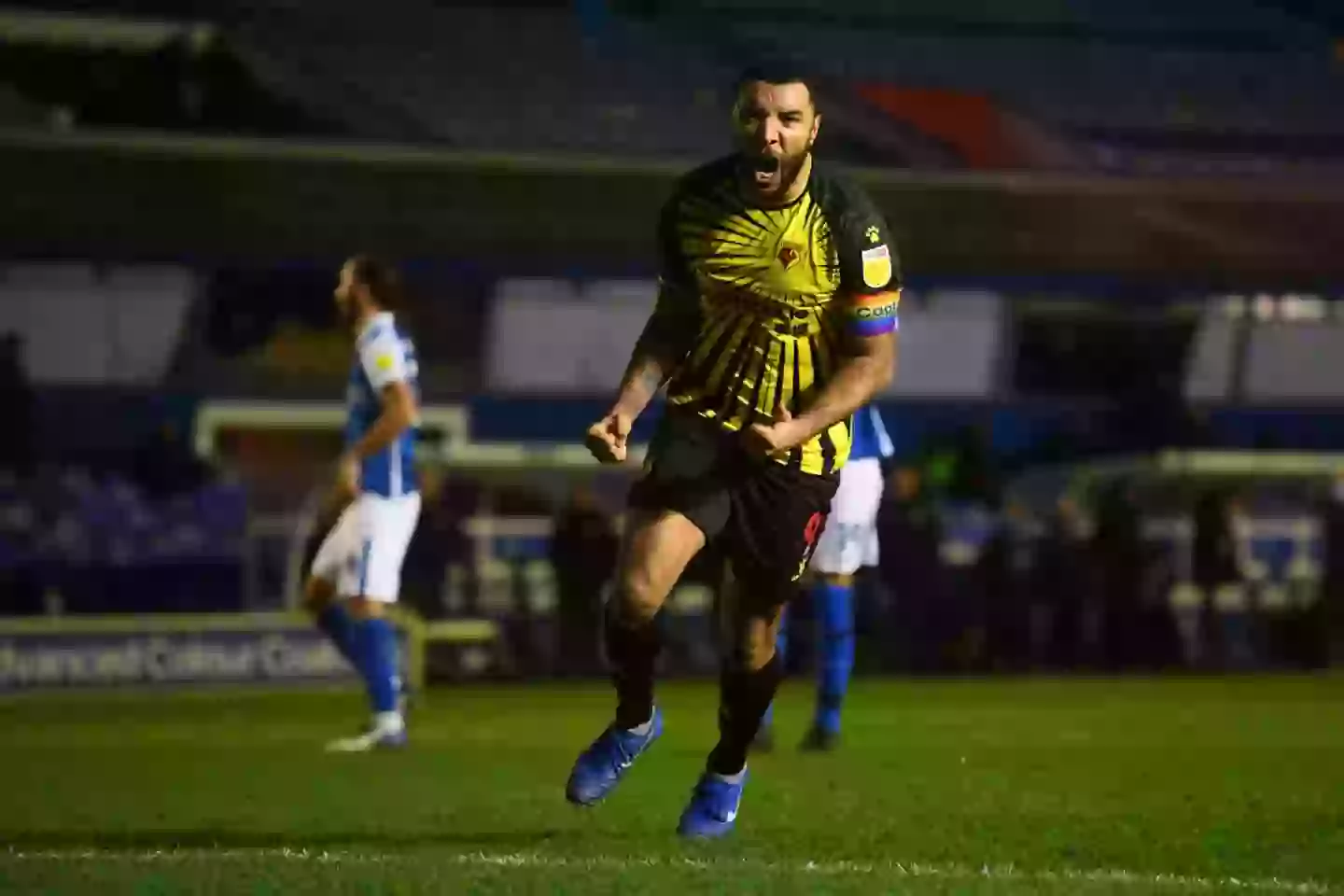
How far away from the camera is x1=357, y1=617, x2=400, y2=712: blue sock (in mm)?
9203

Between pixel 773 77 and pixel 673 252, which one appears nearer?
pixel 773 77

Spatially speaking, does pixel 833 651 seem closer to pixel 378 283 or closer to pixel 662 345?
pixel 378 283

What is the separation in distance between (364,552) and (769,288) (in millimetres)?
4276

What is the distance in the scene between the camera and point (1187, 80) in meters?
25.2

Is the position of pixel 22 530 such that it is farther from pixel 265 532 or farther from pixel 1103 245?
pixel 1103 245

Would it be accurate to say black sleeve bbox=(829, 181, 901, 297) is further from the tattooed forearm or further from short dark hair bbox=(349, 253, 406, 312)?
short dark hair bbox=(349, 253, 406, 312)

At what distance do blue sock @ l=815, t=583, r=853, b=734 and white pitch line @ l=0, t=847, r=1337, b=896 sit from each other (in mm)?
3859

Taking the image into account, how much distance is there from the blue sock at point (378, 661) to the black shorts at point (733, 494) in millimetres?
3995

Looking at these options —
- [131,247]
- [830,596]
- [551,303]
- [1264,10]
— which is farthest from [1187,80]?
[830,596]

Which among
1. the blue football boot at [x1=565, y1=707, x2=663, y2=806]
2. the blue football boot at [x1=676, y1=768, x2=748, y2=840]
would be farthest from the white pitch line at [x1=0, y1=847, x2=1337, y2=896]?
the blue football boot at [x1=676, y1=768, x2=748, y2=840]

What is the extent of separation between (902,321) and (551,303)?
378 centimetres

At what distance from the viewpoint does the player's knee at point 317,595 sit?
923 cm

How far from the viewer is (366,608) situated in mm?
9219

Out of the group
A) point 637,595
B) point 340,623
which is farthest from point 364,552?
point 637,595
